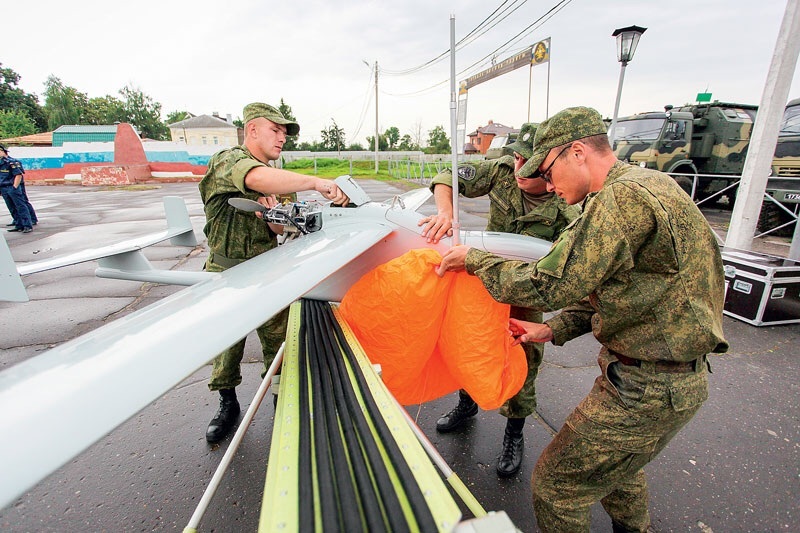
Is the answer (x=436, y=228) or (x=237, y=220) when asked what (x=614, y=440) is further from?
(x=237, y=220)

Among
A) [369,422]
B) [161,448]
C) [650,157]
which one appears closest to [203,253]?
[161,448]

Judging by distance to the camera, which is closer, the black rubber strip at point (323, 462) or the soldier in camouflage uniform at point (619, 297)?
the black rubber strip at point (323, 462)

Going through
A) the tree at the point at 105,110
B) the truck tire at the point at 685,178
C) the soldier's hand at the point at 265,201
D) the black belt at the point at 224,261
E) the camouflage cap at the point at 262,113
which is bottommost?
the truck tire at the point at 685,178

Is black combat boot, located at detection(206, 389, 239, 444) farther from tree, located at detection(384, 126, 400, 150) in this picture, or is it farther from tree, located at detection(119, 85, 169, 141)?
tree, located at detection(119, 85, 169, 141)

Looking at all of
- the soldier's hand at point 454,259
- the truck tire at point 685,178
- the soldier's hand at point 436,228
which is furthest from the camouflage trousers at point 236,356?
the truck tire at point 685,178

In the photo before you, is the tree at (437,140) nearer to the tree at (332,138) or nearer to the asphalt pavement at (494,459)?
the tree at (332,138)

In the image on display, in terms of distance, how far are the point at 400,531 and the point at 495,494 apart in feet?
5.73

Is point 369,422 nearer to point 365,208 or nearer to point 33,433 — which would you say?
point 33,433

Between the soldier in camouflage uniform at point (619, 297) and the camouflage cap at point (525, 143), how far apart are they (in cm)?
55

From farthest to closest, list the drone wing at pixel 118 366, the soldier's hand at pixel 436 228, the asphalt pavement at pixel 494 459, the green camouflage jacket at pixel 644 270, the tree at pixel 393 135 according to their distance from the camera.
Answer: the tree at pixel 393 135 → the soldier's hand at pixel 436 228 → the asphalt pavement at pixel 494 459 → the green camouflage jacket at pixel 644 270 → the drone wing at pixel 118 366

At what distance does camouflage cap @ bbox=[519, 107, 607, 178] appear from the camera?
1529 mm

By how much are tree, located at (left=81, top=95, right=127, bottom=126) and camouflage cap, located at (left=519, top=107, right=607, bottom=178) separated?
92.1m

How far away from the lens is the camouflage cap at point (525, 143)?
2.19 meters

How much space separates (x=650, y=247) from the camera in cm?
134
